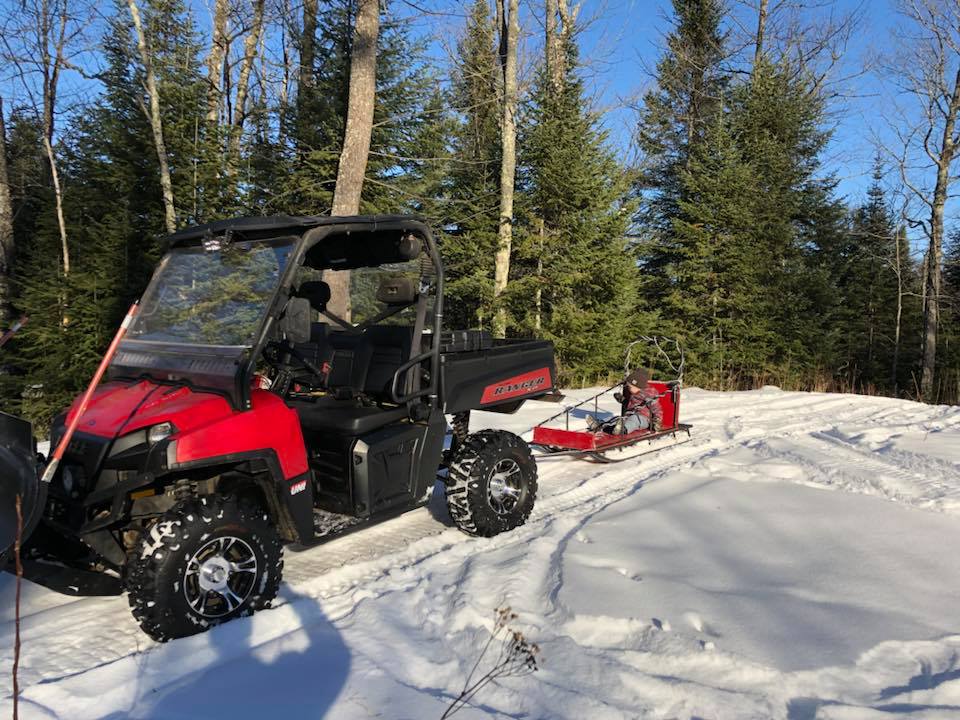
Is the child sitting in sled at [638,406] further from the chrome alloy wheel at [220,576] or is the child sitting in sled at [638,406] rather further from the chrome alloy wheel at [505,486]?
the chrome alloy wheel at [220,576]

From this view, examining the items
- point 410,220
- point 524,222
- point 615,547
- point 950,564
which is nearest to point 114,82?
point 524,222

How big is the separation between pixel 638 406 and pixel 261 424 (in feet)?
16.3

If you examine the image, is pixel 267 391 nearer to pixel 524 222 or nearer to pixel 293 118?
pixel 293 118

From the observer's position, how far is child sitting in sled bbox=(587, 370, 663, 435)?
7.33 metres

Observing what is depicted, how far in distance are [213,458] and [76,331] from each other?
9.09 meters

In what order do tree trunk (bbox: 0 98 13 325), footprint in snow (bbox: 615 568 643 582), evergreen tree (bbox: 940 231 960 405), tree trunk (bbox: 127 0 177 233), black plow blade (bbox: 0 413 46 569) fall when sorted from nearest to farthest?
1. black plow blade (bbox: 0 413 46 569)
2. footprint in snow (bbox: 615 568 643 582)
3. tree trunk (bbox: 0 98 13 325)
4. tree trunk (bbox: 127 0 177 233)
5. evergreen tree (bbox: 940 231 960 405)

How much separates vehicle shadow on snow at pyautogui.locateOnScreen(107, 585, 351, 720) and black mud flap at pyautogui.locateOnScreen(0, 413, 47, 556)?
2.47ft

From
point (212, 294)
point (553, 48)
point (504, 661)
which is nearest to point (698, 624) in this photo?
point (504, 661)

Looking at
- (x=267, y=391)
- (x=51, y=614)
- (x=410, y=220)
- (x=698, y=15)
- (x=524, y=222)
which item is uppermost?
(x=698, y=15)

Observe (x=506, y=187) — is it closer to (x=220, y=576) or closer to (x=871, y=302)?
(x=220, y=576)

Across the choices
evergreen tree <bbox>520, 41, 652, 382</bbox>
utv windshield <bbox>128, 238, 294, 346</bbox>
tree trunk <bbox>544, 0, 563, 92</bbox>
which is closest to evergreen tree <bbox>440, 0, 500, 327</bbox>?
evergreen tree <bbox>520, 41, 652, 382</bbox>

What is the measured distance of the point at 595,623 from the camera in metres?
3.15

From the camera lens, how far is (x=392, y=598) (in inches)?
138

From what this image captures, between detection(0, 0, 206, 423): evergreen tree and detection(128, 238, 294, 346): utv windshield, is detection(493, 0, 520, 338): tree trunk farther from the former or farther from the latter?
detection(128, 238, 294, 346): utv windshield
